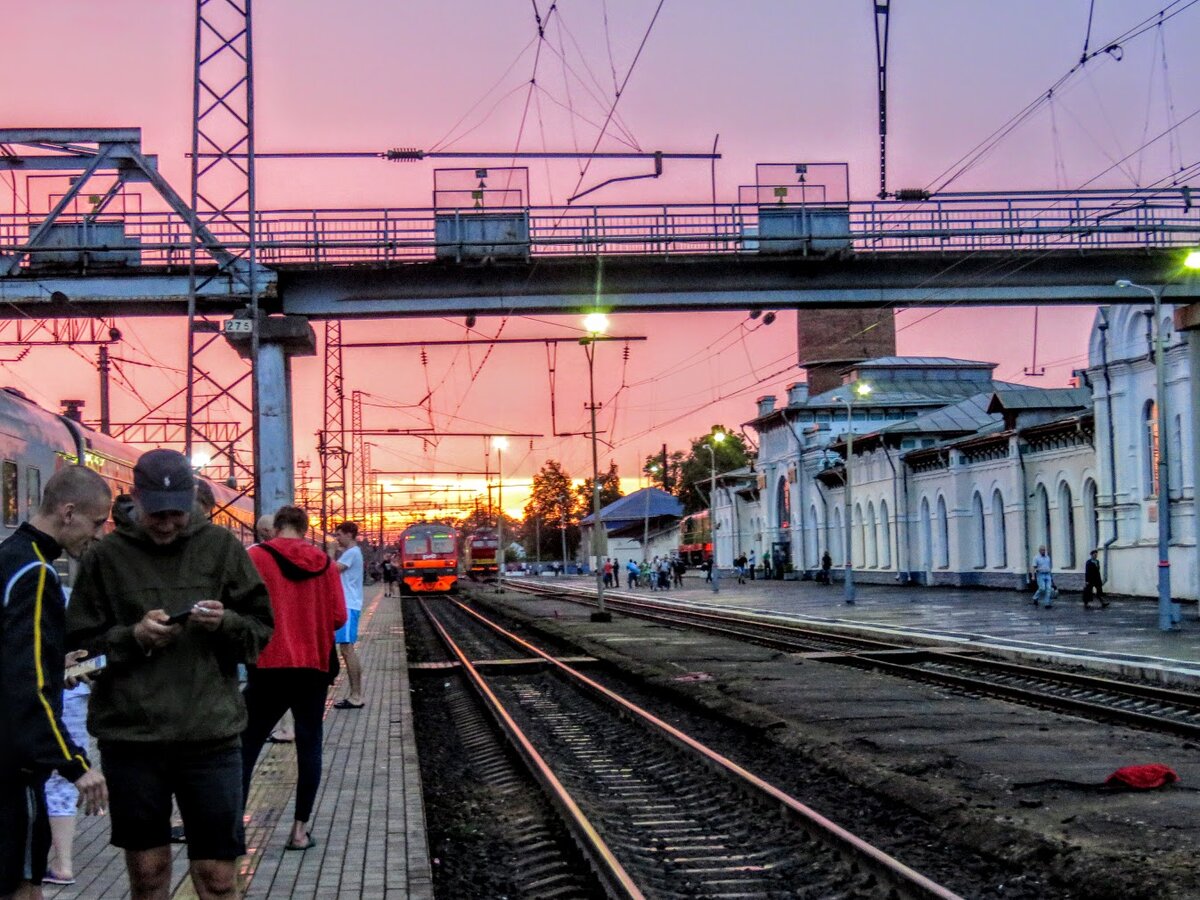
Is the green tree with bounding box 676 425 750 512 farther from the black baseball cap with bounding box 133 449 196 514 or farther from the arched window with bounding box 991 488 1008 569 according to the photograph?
the black baseball cap with bounding box 133 449 196 514

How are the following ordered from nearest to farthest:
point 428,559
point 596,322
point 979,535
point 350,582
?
point 350,582 → point 596,322 → point 979,535 → point 428,559

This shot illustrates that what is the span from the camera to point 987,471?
183ft

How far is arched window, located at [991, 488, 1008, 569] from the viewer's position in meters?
54.9

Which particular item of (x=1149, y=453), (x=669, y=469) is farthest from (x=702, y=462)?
(x=1149, y=453)

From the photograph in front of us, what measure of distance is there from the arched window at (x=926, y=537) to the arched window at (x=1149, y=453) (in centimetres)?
1789

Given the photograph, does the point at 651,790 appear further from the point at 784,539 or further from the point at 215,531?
the point at 784,539

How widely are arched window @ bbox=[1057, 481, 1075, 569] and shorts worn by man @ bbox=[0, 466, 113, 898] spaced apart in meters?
48.0

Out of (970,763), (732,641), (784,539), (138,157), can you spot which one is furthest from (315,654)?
(784,539)

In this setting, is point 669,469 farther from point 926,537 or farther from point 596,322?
point 596,322

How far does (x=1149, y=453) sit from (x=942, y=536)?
1727cm

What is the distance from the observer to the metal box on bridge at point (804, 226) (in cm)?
2847

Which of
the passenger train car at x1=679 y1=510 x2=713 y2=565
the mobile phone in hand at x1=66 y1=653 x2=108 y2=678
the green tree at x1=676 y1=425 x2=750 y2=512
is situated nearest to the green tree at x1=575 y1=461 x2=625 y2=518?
the green tree at x1=676 y1=425 x2=750 y2=512

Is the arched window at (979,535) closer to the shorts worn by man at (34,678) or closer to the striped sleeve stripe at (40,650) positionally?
the shorts worn by man at (34,678)

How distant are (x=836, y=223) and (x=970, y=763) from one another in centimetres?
1772
